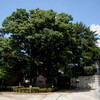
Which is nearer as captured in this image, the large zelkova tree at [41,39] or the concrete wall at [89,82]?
the large zelkova tree at [41,39]

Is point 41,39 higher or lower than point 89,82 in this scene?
higher

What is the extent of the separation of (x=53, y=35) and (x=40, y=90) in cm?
685

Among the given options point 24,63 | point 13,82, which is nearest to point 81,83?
point 24,63

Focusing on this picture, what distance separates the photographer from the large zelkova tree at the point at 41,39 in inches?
569

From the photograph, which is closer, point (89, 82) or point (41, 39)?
point (41, 39)

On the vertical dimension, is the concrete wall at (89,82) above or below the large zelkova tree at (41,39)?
below

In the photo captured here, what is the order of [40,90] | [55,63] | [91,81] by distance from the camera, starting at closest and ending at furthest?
1. [40,90]
2. [55,63]
3. [91,81]

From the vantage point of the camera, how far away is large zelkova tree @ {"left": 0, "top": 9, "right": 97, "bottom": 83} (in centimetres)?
1445

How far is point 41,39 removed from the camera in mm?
14242

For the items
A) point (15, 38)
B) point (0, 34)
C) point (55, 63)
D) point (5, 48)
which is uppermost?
point (0, 34)

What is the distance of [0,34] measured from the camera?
17.4m

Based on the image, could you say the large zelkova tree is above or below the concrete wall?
above

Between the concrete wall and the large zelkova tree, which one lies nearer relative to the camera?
the large zelkova tree

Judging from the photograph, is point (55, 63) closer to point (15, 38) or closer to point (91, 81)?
point (15, 38)
